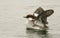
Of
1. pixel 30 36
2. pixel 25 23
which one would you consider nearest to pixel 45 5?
pixel 25 23

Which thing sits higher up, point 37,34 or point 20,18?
point 20,18

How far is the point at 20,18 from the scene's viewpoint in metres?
7.80

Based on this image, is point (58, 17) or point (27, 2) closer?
point (58, 17)

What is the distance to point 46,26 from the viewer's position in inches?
269

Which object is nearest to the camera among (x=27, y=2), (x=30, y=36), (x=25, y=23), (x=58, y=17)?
(x=30, y=36)

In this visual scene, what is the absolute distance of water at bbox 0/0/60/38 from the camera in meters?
6.73

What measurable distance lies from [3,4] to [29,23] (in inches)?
106

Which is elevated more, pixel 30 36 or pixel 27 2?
pixel 27 2

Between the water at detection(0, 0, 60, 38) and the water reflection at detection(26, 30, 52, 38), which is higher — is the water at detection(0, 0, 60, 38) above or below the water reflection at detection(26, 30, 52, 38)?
above

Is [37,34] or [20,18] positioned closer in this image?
[37,34]

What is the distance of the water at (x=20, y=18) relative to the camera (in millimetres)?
6735

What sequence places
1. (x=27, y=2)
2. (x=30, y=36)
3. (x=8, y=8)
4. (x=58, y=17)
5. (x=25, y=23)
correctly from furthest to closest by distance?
(x=27, y=2) < (x=8, y=8) < (x=58, y=17) < (x=25, y=23) < (x=30, y=36)

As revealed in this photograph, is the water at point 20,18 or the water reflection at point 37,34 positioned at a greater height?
the water at point 20,18

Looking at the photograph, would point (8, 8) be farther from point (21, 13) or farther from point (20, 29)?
point (20, 29)
